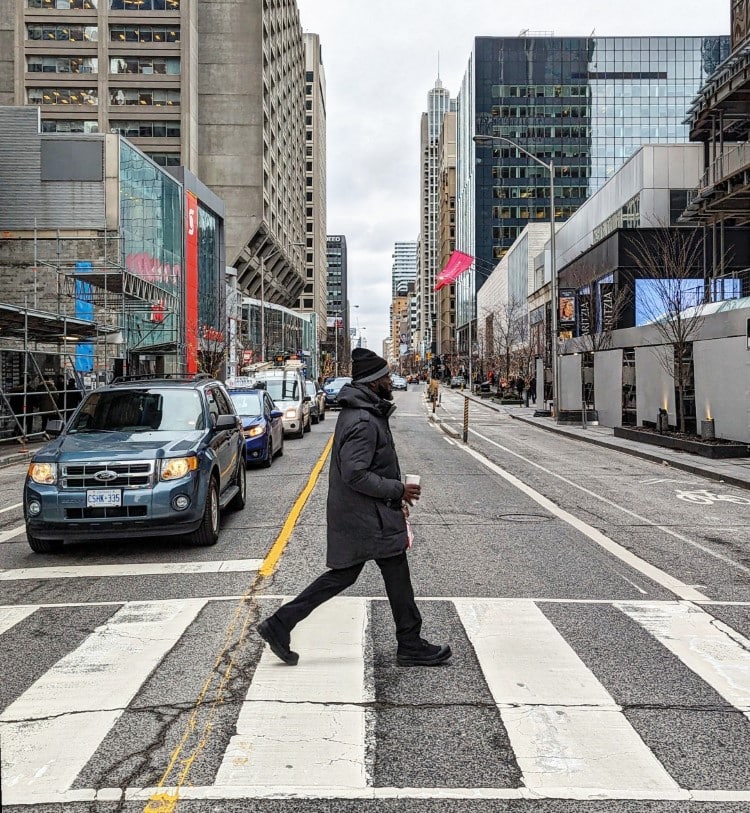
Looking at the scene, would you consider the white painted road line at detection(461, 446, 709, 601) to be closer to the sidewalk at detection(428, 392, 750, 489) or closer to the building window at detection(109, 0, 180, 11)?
the sidewalk at detection(428, 392, 750, 489)

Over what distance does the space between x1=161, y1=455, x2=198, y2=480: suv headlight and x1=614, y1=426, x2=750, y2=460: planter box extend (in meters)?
14.4

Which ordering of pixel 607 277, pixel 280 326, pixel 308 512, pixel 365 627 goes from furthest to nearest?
pixel 280 326 → pixel 607 277 → pixel 308 512 → pixel 365 627

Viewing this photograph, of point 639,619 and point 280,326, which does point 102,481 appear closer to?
point 639,619

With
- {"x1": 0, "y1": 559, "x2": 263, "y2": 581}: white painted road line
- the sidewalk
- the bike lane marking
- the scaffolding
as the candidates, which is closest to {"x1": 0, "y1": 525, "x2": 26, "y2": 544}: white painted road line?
{"x1": 0, "y1": 559, "x2": 263, "y2": 581}: white painted road line

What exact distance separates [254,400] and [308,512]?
676 centimetres

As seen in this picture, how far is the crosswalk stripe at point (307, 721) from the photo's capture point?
3662mm

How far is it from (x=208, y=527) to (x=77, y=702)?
178 inches

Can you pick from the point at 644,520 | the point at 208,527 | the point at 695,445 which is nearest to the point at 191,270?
the point at 695,445

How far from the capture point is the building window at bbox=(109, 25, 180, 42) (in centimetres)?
6669

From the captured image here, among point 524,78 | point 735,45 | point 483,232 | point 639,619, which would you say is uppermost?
point 524,78

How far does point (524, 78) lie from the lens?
123312mm

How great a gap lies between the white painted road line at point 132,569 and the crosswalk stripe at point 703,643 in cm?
355

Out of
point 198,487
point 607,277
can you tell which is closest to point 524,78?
point 607,277

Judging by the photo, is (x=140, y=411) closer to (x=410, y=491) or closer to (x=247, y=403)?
(x=410, y=491)
